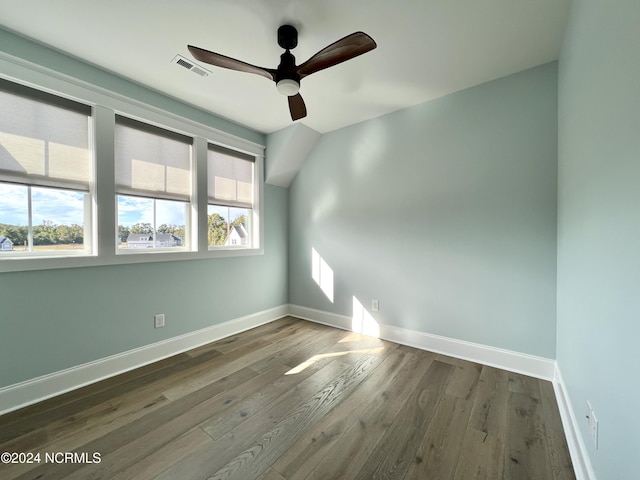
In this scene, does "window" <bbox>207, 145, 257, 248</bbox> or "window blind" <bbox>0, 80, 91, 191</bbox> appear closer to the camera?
"window blind" <bbox>0, 80, 91, 191</bbox>

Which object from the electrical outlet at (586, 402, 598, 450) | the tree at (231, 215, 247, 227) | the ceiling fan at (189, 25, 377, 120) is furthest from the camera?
the tree at (231, 215, 247, 227)

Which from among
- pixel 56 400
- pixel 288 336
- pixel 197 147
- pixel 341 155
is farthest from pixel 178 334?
pixel 341 155

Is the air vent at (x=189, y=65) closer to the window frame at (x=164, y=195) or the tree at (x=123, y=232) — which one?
the window frame at (x=164, y=195)

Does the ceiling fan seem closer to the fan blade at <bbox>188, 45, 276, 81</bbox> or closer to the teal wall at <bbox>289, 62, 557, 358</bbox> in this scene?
the fan blade at <bbox>188, 45, 276, 81</bbox>

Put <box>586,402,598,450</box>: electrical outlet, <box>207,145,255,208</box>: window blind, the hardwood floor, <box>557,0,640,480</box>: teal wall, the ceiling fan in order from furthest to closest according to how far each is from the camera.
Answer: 1. <box>207,145,255,208</box>: window blind
2. the ceiling fan
3. the hardwood floor
4. <box>586,402,598,450</box>: electrical outlet
5. <box>557,0,640,480</box>: teal wall

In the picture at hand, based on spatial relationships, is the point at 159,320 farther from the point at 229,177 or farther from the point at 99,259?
the point at 229,177

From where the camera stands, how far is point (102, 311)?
85.5 inches

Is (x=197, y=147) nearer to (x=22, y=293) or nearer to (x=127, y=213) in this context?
(x=127, y=213)

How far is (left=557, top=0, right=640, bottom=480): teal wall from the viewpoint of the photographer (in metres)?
0.85

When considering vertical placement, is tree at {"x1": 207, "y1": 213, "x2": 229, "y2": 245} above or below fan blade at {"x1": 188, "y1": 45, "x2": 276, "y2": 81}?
below

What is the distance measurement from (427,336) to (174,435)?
7.79 feet

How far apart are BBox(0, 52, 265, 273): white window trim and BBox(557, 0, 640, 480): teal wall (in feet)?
10.4

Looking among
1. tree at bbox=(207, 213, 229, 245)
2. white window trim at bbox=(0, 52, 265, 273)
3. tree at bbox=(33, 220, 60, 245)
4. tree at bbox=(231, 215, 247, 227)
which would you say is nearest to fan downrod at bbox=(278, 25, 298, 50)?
white window trim at bbox=(0, 52, 265, 273)

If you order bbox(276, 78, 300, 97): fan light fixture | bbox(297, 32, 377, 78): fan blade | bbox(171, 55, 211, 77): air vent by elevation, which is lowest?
bbox(276, 78, 300, 97): fan light fixture
